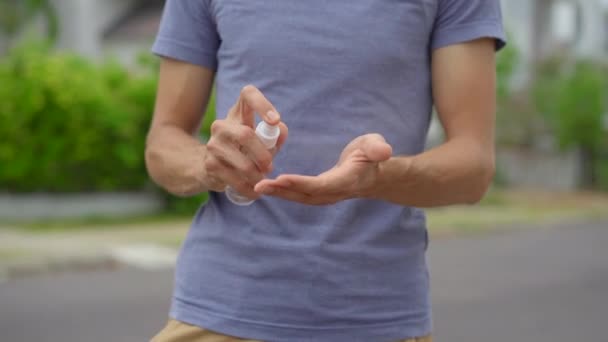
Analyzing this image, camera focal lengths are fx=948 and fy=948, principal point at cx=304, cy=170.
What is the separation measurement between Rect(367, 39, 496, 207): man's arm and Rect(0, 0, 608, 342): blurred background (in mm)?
4963

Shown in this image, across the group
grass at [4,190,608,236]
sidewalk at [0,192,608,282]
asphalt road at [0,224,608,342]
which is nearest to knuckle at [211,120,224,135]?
asphalt road at [0,224,608,342]

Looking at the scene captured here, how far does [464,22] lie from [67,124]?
11.7 metres

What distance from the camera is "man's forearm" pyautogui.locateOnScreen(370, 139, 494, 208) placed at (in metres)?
1.62

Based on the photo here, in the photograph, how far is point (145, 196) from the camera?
14.0m

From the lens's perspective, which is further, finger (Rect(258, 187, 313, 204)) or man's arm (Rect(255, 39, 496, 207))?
man's arm (Rect(255, 39, 496, 207))

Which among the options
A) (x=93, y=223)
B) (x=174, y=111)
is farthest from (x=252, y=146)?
(x=93, y=223)

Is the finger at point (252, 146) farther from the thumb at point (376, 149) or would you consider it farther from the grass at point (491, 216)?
the grass at point (491, 216)

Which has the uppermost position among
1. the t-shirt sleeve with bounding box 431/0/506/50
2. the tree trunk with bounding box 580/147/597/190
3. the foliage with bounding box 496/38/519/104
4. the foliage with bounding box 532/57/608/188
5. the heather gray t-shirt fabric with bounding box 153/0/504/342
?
the t-shirt sleeve with bounding box 431/0/506/50

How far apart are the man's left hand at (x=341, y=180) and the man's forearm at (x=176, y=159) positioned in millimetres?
312

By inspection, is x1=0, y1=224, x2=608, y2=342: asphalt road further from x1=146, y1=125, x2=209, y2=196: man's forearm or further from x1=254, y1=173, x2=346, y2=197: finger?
x1=254, y1=173, x2=346, y2=197: finger

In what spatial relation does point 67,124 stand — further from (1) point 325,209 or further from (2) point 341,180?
(2) point 341,180

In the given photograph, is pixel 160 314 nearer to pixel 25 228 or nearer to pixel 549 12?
pixel 25 228

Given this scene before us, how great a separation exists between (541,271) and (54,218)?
6.81 metres

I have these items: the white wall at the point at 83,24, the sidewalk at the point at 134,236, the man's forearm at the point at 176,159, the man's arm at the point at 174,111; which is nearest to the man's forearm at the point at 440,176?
the man's forearm at the point at 176,159
